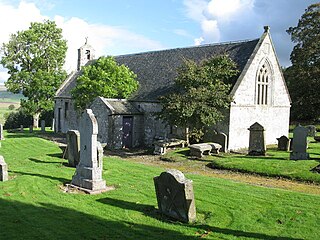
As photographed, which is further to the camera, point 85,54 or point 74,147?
point 85,54

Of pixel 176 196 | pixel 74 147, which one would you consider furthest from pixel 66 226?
pixel 74 147

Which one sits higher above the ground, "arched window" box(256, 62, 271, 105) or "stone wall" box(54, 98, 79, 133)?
"arched window" box(256, 62, 271, 105)

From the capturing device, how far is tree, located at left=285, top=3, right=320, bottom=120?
1639 inches

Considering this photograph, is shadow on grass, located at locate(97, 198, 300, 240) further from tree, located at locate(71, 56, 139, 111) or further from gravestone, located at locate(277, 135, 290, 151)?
tree, located at locate(71, 56, 139, 111)

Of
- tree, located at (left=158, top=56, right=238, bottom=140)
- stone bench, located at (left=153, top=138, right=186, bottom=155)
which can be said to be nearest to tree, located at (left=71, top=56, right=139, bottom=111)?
tree, located at (left=158, top=56, right=238, bottom=140)

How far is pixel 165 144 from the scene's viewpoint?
22.9 meters

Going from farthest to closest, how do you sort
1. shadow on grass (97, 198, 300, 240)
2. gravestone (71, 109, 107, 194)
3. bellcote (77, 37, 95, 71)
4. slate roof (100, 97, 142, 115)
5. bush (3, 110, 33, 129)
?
1. bush (3, 110, 33, 129)
2. bellcote (77, 37, 95, 71)
3. slate roof (100, 97, 142, 115)
4. gravestone (71, 109, 107, 194)
5. shadow on grass (97, 198, 300, 240)

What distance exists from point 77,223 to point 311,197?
8.18 metres

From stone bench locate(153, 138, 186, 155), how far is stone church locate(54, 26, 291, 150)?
1460 millimetres

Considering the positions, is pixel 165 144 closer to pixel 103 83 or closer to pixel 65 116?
pixel 103 83

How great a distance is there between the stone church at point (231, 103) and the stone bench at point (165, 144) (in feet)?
4.79

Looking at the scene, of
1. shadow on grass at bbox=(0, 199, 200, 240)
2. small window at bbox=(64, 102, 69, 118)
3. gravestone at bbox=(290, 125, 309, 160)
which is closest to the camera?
shadow on grass at bbox=(0, 199, 200, 240)

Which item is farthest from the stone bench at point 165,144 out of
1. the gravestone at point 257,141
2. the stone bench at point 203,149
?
the gravestone at point 257,141

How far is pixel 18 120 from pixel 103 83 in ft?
95.1
